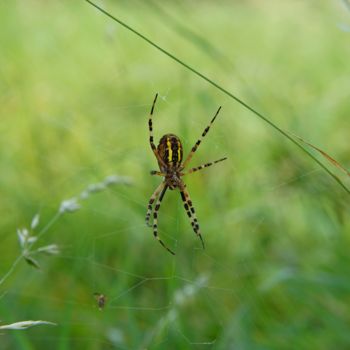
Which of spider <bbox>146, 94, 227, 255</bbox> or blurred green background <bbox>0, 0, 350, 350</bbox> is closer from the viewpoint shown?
spider <bbox>146, 94, 227, 255</bbox>

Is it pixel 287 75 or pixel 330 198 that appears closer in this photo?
pixel 330 198

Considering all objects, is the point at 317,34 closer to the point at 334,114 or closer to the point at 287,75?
the point at 287,75

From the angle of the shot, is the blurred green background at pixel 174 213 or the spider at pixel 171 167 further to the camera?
the blurred green background at pixel 174 213

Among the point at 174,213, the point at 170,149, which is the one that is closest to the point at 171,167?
the point at 170,149

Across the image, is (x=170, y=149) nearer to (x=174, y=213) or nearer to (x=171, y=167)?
(x=171, y=167)

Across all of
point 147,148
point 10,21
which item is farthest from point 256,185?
point 10,21
